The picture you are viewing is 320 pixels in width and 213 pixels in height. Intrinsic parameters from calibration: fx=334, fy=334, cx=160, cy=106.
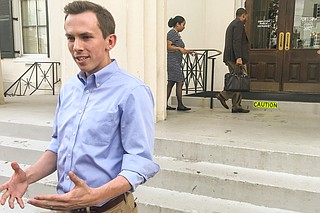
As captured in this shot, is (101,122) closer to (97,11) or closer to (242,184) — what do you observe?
(97,11)

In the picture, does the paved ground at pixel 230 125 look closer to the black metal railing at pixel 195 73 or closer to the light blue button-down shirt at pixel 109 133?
the black metal railing at pixel 195 73

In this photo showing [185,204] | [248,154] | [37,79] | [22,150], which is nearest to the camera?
[185,204]

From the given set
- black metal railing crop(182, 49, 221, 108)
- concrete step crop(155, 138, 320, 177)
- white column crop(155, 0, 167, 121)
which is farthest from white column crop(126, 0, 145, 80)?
black metal railing crop(182, 49, 221, 108)

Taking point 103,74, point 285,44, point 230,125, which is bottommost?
point 230,125

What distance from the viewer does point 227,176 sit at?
105 inches

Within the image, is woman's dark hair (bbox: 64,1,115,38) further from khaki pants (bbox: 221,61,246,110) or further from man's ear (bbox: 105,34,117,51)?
khaki pants (bbox: 221,61,246,110)

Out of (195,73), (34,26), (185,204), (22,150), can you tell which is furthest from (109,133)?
(34,26)

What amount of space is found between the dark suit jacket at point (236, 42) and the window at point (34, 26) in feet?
15.2

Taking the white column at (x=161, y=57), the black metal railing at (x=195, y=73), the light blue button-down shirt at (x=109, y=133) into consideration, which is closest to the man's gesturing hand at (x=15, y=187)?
the light blue button-down shirt at (x=109, y=133)

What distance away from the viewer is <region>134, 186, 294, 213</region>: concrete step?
2.46 metres

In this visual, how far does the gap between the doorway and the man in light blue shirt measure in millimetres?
5730

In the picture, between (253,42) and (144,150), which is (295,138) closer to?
(144,150)

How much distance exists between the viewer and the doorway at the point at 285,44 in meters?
6.27

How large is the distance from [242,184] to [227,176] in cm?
15
